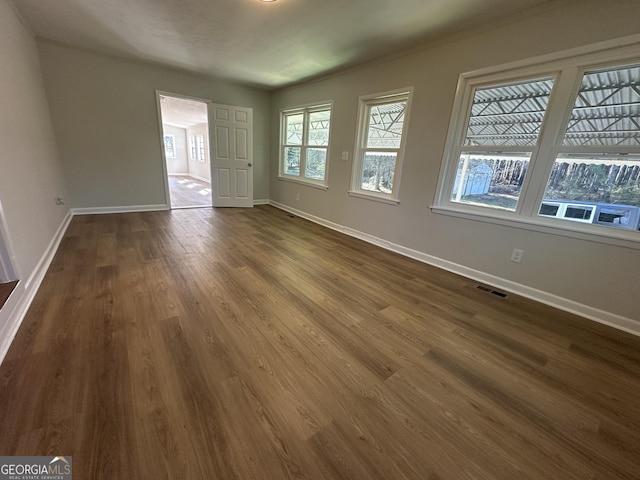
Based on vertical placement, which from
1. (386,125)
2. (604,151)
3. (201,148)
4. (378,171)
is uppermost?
(386,125)

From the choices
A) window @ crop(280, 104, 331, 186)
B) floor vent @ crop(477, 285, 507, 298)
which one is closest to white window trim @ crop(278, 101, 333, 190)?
window @ crop(280, 104, 331, 186)

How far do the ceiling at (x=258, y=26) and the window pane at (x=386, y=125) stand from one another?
24.8 inches

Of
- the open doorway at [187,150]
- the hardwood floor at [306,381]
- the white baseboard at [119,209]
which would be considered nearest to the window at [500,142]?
the hardwood floor at [306,381]

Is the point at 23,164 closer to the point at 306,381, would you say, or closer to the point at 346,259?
the point at 306,381

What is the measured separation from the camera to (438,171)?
291 cm

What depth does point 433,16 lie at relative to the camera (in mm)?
2330

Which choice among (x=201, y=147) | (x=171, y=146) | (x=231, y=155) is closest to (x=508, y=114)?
(x=231, y=155)

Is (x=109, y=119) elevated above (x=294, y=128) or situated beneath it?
situated beneath

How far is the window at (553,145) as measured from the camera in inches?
76.7

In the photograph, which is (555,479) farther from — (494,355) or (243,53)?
(243,53)

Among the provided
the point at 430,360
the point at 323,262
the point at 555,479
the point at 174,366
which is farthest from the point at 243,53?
the point at 555,479

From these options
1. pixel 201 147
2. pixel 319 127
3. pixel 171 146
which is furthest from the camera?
pixel 171 146

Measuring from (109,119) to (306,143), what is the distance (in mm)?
3258

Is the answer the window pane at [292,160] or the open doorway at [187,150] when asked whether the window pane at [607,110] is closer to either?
the window pane at [292,160]
